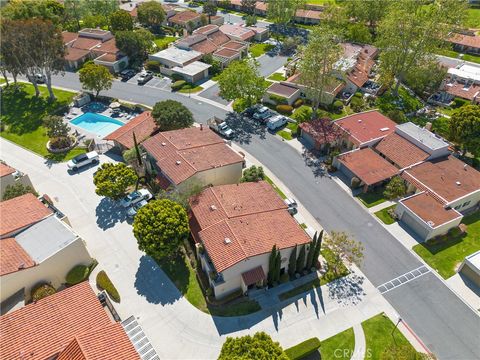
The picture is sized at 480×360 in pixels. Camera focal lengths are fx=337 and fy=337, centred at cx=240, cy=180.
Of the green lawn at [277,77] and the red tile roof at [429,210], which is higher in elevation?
the green lawn at [277,77]

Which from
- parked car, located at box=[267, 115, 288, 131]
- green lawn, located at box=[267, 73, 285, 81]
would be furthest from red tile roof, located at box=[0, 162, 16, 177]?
green lawn, located at box=[267, 73, 285, 81]

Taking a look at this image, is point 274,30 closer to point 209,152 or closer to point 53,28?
point 53,28

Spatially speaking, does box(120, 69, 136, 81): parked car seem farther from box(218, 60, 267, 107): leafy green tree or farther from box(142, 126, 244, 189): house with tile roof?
box(142, 126, 244, 189): house with tile roof

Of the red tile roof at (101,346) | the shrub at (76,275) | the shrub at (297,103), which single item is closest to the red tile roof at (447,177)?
the shrub at (297,103)

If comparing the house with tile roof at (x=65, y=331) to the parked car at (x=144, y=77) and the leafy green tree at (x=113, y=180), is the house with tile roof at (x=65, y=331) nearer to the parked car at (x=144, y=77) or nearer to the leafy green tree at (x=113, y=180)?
the leafy green tree at (x=113, y=180)

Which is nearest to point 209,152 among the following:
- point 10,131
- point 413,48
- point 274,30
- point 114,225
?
point 114,225

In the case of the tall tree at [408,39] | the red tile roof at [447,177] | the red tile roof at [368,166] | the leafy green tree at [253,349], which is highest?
the tall tree at [408,39]
